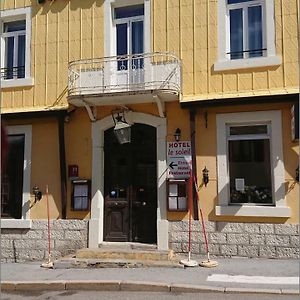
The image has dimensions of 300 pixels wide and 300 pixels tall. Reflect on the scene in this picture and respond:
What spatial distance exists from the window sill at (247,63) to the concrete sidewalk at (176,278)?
14.3ft

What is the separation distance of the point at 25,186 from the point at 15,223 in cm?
98

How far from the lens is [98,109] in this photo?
10.6 metres

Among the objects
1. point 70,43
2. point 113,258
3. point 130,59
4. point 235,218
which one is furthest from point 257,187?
point 70,43

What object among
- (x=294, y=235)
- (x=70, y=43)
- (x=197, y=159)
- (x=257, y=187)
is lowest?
(x=294, y=235)

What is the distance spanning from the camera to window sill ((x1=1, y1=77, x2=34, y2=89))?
11.2m

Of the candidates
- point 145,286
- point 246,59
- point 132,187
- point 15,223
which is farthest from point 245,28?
point 15,223

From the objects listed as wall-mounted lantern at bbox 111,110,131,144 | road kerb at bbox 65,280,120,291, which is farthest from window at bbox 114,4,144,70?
road kerb at bbox 65,280,120,291

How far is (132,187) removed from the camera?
10508mm

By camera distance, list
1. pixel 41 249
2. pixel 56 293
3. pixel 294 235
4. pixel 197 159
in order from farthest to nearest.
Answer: pixel 41 249 → pixel 197 159 → pixel 294 235 → pixel 56 293

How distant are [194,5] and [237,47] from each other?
1468 mm

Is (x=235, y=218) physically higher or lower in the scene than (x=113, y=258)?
higher

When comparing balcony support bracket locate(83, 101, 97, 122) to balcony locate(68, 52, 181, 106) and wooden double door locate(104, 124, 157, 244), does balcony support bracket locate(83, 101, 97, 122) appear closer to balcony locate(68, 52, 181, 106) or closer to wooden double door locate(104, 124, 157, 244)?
balcony locate(68, 52, 181, 106)

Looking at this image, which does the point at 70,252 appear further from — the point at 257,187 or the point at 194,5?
the point at 194,5

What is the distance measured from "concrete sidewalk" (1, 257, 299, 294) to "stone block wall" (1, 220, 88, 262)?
1.25 metres
